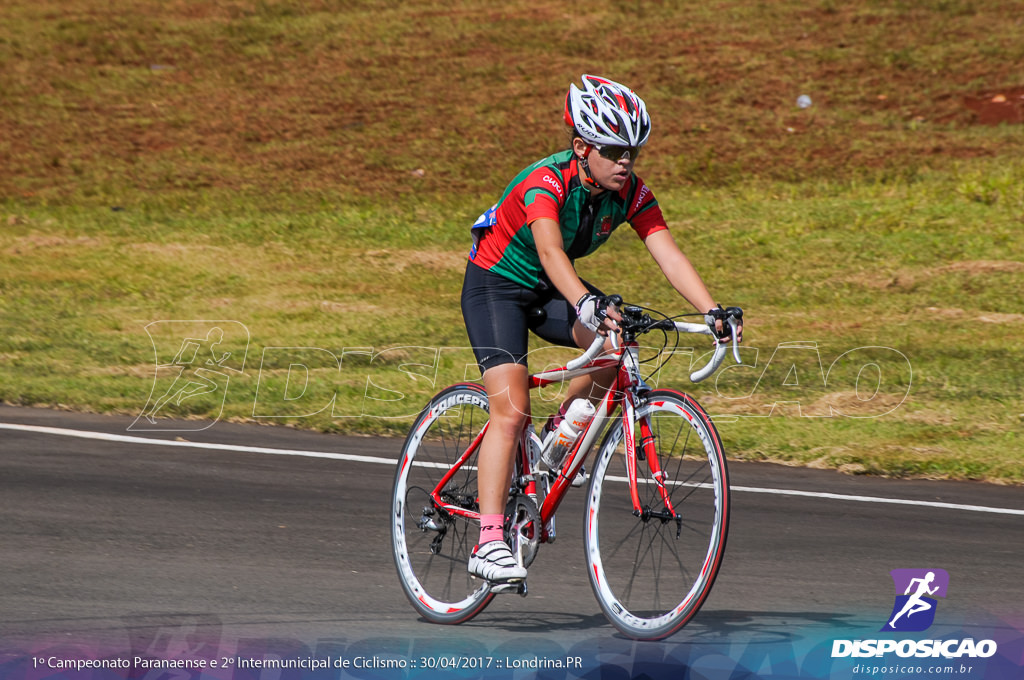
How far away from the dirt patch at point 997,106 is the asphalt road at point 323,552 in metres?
17.9

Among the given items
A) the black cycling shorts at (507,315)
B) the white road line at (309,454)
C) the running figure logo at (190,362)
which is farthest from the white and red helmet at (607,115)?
the running figure logo at (190,362)

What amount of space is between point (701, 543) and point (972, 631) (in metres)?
1.33

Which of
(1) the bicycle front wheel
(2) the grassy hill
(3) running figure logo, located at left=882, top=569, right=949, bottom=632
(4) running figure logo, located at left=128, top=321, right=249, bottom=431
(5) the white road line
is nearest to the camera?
(1) the bicycle front wheel

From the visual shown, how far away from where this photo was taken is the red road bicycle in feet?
17.2

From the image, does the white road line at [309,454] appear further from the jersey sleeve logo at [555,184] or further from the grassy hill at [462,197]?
the jersey sleeve logo at [555,184]

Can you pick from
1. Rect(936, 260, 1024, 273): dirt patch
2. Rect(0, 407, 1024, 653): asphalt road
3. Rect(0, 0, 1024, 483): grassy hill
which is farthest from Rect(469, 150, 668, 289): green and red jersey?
Rect(936, 260, 1024, 273): dirt patch

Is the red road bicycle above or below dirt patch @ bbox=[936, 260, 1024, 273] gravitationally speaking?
below

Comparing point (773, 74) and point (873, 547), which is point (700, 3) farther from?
point (873, 547)

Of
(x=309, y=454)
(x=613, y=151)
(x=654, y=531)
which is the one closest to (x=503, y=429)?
(x=654, y=531)

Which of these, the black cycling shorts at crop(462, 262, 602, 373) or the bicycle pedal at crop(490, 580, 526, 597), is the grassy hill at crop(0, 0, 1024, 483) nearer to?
the black cycling shorts at crop(462, 262, 602, 373)

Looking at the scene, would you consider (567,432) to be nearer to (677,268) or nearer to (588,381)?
(588,381)

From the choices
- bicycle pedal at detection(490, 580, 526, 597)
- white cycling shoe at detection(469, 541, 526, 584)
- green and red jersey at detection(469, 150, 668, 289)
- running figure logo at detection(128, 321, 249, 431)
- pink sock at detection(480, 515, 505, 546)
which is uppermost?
running figure logo at detection(128, 321, 249, 431)

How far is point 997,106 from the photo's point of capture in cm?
2588

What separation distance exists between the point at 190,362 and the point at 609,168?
8305mm
